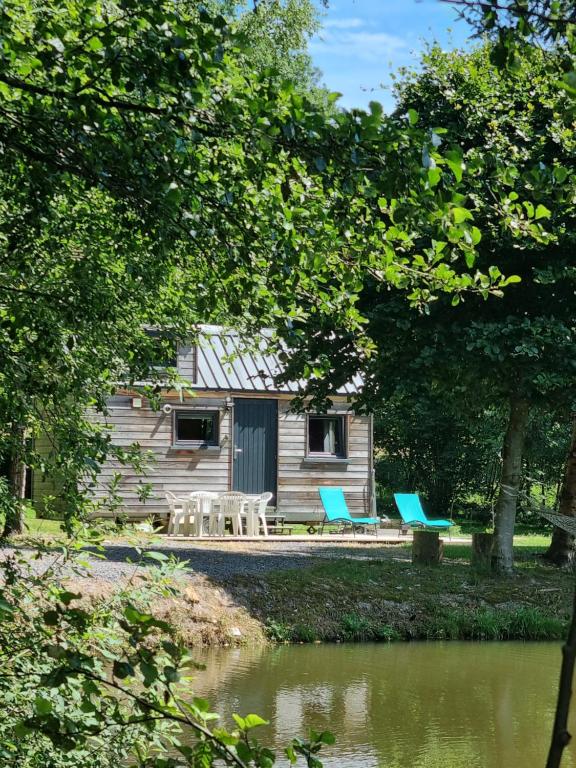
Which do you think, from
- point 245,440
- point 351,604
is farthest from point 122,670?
point 245,440

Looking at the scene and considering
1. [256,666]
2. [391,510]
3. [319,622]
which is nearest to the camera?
[256,666]

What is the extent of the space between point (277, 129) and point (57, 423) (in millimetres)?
1966

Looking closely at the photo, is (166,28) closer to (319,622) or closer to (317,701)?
(317,701)

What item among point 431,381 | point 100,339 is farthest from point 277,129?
point 431,381

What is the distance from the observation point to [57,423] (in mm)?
4715

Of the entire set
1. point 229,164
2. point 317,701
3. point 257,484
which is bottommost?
point 317,701

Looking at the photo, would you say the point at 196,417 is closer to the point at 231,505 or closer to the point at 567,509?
the point at 231,505

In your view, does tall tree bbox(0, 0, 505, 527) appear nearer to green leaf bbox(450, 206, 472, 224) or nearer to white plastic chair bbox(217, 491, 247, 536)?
green leaf bbox(450, 206, 472, 224)

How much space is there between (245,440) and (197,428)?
1025 millimetres

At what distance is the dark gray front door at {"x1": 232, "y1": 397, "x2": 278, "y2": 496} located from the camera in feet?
68.2

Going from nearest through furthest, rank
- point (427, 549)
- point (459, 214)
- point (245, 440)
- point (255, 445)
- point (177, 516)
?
1. point (459, 214)
2. point (427, 549)
3. point (177, 516)
4. point (245, 440)
5. point (255, 445)

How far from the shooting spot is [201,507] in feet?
60.2

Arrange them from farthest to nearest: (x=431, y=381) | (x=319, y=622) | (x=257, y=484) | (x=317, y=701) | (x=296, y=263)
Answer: (x=257, y=484), (x=431, y=381), (x=319, y=622), (x=317, y=701), (x=296, y=263)

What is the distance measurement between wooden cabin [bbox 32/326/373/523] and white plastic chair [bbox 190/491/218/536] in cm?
142
